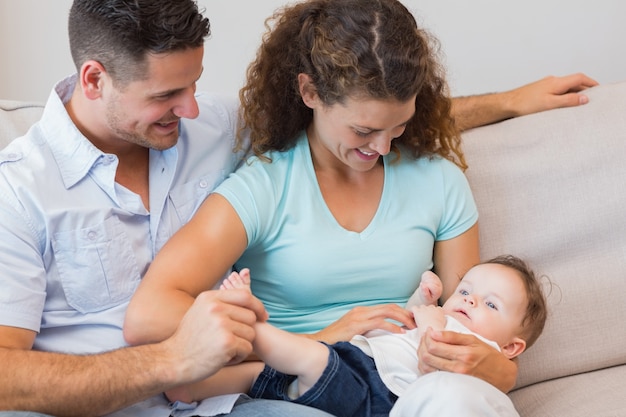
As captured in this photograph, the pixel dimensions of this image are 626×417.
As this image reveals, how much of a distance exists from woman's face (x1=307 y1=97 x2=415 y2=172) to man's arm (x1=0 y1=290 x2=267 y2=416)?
44cm

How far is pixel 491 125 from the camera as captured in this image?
8.31 feet

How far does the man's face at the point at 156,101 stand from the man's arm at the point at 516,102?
834 mm

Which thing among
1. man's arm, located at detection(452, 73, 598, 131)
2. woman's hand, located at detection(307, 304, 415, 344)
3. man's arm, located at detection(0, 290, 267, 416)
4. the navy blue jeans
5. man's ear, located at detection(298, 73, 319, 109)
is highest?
man's ear, located at detection(298, 73, 319, 109)

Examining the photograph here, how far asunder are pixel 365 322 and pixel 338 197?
33cm

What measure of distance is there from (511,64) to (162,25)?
1475mm

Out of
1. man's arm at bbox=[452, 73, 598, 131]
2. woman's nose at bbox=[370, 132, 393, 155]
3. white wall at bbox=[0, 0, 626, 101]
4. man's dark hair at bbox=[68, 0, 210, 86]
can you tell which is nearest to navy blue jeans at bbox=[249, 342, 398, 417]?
woman's nose at bbox=[370, 132, 393, 155]

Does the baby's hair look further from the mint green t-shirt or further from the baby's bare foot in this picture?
the baby's bare foot

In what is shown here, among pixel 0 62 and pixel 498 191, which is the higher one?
pixel 0 62

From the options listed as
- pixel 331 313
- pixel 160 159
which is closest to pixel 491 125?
pixel 331 313

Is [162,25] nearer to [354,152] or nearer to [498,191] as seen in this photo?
[354,152]

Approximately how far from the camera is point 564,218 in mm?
2393

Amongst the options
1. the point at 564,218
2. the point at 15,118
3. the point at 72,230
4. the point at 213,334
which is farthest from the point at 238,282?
the point at 564,218

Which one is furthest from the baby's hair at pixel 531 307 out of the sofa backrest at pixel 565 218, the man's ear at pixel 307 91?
the man's ear at pixel 307 91

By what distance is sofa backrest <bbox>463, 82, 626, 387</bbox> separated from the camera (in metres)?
2.33
